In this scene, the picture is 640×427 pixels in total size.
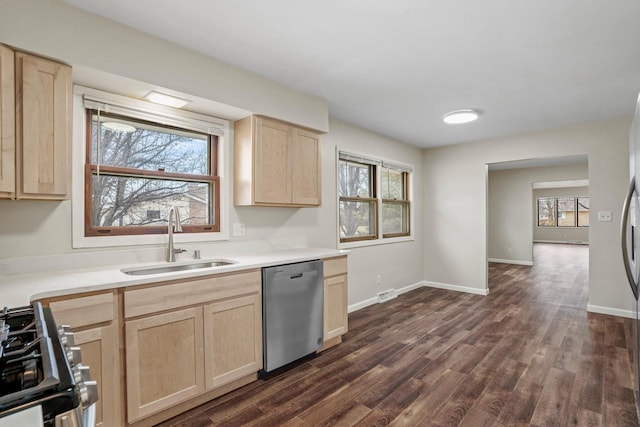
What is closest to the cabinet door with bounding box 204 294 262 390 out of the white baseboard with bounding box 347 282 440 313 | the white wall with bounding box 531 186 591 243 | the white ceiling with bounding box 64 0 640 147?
the white ceiling with bounding box 64 0 640 147

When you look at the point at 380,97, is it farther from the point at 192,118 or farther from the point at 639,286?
the point at 639,286

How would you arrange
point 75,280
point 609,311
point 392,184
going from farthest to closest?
point 392,184
point 609,311
point 75,280

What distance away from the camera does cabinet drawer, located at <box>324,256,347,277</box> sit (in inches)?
114

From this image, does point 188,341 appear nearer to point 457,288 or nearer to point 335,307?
point 335,307

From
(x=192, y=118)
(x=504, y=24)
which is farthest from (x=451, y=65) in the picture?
(x=192, y=118)

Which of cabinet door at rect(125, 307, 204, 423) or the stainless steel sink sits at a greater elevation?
the stainless steel sink

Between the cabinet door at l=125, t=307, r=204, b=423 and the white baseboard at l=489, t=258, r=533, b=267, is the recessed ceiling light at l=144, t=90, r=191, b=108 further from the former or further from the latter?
the white baseboard at l=489, t=258, r=533, b=267

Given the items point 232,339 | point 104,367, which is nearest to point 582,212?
point 232,339

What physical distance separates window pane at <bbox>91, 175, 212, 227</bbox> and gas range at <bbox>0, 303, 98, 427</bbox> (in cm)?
133

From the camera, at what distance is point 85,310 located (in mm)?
1585

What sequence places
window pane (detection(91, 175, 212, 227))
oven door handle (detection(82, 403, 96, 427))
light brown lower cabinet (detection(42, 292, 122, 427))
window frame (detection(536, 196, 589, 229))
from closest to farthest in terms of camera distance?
1. oven door handle (detection(82, 403, 96, 427))
2. light brown lower cabinet (detection(42, 292, 122, 427))
3. window pane (detection(91, 175, 212, 227))
4. window frame (detection(536, 196, 589, 229))

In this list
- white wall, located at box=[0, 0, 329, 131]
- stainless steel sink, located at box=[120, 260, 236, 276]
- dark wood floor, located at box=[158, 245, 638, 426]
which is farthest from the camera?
stainless steel sink, located at box=[120, 260, 236, 276]

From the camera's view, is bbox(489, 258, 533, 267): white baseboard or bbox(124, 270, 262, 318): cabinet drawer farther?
bbox(489, 258, 533, 267): white baseboard

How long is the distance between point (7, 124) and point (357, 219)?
3.53 metres
